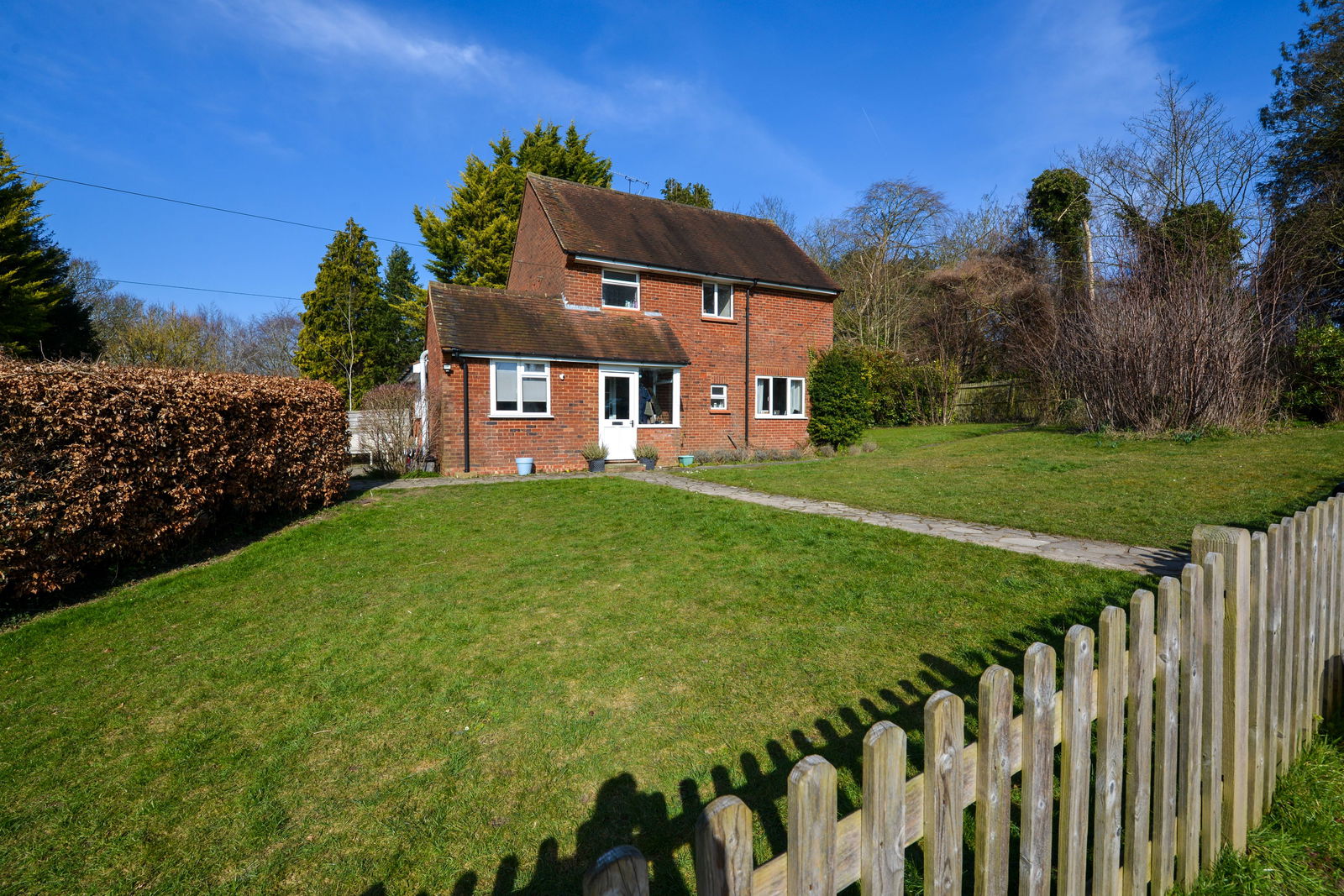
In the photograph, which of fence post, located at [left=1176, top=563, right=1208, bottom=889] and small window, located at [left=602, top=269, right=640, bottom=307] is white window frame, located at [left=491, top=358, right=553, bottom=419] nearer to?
small window, located at [left=602, top=269, right=640, bottom=307]

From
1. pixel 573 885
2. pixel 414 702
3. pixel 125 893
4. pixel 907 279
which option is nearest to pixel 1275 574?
pixel 573 885

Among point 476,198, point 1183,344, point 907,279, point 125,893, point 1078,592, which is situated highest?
point 476,198

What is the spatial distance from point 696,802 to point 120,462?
6.19m

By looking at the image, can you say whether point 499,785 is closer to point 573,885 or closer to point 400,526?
Result: point 573,885

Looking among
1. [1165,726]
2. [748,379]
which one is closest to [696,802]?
[1165,726]

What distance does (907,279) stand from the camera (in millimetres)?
29750

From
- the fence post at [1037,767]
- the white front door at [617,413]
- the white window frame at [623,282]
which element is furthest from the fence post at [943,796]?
the white window frame at [623,282]

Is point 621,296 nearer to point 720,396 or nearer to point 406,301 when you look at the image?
point 720,396

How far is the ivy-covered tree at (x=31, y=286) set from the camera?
19531mm

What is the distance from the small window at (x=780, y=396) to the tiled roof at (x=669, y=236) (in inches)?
116

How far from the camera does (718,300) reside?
61.3 ft

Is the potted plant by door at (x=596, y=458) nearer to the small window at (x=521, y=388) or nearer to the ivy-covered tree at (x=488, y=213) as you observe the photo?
the small window at (x=521, y=388)

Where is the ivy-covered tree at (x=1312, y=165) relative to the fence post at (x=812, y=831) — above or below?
above

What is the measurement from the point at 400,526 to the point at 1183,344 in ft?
51.2
